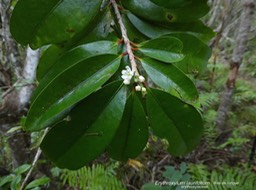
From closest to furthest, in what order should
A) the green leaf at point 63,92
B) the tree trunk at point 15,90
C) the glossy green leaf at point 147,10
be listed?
the green leaf at point 63,92 → the glossy green leaf at point 147,10 → the tree trunk at point 15,90

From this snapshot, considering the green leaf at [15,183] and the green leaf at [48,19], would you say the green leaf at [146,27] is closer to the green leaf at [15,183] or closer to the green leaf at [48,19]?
the green leaf at [48,19]

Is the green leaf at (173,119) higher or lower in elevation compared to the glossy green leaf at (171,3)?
lower

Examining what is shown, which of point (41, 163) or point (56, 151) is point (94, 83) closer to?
point (56, 151)

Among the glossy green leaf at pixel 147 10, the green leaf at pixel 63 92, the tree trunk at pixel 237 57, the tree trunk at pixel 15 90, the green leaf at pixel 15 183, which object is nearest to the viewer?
the green leaf at pixel 63 92

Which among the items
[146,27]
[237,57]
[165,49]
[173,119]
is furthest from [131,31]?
[237,57]

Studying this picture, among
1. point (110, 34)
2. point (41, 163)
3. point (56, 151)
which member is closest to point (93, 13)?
point (110, 34)

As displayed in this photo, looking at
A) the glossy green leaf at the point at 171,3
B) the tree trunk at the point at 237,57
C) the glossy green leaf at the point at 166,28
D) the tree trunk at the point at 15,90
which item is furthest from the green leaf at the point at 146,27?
the tree trunk at the point at 237,57
